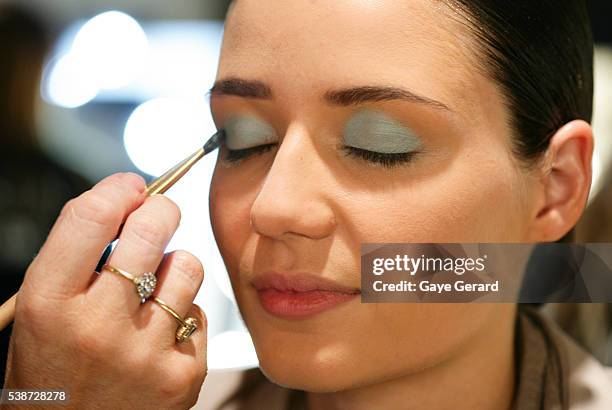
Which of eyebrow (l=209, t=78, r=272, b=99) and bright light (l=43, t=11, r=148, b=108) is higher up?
bright light (l=43, t=11, r=148, b=108)

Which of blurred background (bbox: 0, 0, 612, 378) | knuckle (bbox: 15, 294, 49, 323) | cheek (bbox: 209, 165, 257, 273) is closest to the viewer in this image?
knuckle (bbox: 15, 294, 49, 323)

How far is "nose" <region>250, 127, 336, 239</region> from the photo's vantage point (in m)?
0.67

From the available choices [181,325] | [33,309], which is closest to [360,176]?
[181,325]

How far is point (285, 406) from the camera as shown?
34.2 inches

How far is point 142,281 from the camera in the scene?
65 cm

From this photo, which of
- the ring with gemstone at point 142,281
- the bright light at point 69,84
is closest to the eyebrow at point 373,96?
the ring with gemstone at point 142,281

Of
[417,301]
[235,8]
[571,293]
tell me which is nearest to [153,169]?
[235,8]

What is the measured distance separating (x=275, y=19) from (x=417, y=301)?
31 centimetres

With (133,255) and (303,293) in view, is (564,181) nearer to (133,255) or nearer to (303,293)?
(303,293)

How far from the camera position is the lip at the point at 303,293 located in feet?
2.26

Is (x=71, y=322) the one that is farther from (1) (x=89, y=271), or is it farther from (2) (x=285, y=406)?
(2) (x=285, y=406)

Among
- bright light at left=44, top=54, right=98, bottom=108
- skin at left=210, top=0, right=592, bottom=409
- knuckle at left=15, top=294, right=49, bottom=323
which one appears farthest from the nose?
bright light at left=44, top=54, right=98, bottom=108

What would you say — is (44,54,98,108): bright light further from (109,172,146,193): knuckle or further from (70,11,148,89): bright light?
(109,172,146,193): knuckle

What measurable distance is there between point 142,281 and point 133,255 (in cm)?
3
